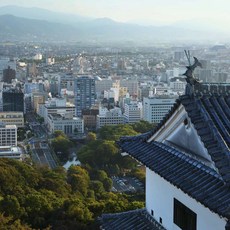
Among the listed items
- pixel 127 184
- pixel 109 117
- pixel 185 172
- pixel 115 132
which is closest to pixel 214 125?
pixel 185 172

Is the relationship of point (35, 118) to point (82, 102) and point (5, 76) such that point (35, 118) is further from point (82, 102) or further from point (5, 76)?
point (5, 76)

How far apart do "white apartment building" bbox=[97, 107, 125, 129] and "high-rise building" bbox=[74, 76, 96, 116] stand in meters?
5.81

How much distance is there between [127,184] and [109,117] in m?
13.5

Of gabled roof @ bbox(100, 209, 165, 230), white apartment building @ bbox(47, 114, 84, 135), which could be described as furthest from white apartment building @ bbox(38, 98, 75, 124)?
gabled roof @ bbox(100, 209, 165, 230)

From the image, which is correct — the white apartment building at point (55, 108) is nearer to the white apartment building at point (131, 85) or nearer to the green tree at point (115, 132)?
the green tree at point (115, 132)

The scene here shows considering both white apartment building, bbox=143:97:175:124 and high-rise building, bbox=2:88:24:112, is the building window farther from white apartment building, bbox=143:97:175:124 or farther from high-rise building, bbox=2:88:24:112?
high-rise building, bbox=2:88:24:112

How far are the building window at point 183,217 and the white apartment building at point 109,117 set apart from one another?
29.0m

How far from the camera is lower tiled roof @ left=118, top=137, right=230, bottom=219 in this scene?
2101 millimetres

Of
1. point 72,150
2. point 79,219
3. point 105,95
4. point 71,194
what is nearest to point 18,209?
point 79,219

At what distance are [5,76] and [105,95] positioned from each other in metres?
18.1

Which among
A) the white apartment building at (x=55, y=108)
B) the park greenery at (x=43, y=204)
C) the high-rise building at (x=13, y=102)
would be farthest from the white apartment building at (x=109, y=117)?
the park greenery at (x=43, y=204)

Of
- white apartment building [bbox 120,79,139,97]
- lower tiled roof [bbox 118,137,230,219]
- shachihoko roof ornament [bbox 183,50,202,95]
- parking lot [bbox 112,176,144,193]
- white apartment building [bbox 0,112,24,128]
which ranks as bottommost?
parking lot [bbox 112,176,144,193]

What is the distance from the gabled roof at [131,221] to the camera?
2.98 metres

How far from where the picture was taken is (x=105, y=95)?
4200cm
